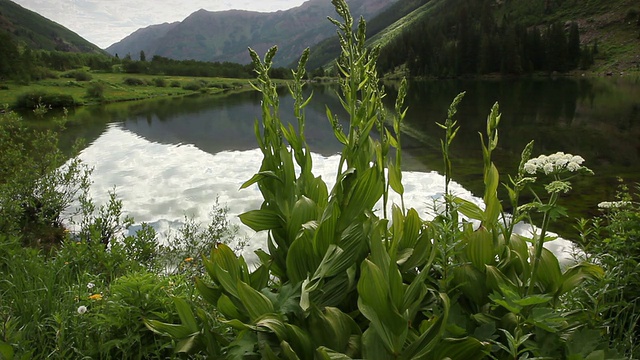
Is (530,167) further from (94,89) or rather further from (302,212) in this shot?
(94,89)

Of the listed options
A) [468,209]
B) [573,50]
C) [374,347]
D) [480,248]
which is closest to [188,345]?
[374,347]

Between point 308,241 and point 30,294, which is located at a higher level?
point 308,241

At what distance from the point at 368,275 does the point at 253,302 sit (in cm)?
79

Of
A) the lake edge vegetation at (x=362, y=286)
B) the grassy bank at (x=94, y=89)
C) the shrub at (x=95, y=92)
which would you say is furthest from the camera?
the shrub at (x=95, y=92)

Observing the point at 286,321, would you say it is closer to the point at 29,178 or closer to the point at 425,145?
the point at 29,178

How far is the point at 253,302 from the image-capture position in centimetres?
238

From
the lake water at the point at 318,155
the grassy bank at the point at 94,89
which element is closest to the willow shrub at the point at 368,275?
the lake water at the point at 318,155

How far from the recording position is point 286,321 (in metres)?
2.45

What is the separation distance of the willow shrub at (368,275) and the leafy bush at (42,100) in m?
47.3

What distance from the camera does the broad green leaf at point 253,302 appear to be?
2.35 metres

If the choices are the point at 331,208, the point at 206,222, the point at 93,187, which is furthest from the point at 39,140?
the point at 331,208

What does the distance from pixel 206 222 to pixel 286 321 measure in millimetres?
7006

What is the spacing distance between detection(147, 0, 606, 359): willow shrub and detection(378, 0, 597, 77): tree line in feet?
347

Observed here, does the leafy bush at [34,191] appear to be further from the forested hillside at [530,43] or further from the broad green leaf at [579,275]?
the forested hillside at [530,43]
